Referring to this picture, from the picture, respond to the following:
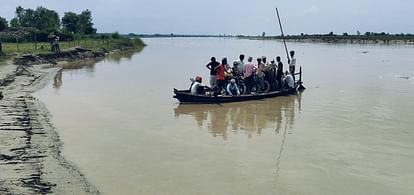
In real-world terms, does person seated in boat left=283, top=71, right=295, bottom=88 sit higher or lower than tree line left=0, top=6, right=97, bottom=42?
lower

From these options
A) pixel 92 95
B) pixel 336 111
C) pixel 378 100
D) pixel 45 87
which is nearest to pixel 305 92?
pixel 378 100

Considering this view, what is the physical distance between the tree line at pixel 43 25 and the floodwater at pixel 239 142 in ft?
100.0

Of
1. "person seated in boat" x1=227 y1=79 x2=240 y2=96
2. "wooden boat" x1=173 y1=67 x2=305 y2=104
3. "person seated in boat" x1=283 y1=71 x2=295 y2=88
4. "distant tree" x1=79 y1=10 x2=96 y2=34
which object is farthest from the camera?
"distant tree" x1=79 y1=10 x2=96 y2=34

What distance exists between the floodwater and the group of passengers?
724 mm

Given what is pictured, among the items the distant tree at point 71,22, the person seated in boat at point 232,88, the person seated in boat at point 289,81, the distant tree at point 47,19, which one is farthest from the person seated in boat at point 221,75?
the distant tree at point 71,22

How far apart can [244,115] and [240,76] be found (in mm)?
2987

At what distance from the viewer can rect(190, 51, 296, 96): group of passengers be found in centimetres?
1745

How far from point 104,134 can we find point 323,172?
227 inches

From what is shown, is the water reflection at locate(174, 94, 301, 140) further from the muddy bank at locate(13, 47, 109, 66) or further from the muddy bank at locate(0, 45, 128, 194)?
the muddy bank at locate(13, 47, 109, 66)

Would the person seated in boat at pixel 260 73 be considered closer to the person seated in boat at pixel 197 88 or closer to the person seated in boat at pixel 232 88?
the person seated in boat at pixel 232 88

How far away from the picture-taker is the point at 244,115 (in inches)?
621

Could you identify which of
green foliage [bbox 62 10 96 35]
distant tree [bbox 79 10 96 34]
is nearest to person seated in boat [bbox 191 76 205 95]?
green foliage [bbox 62 10 96 35]

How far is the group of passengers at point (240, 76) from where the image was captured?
17453 mm

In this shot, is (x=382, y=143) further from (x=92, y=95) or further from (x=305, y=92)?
(x=92, y=95)
